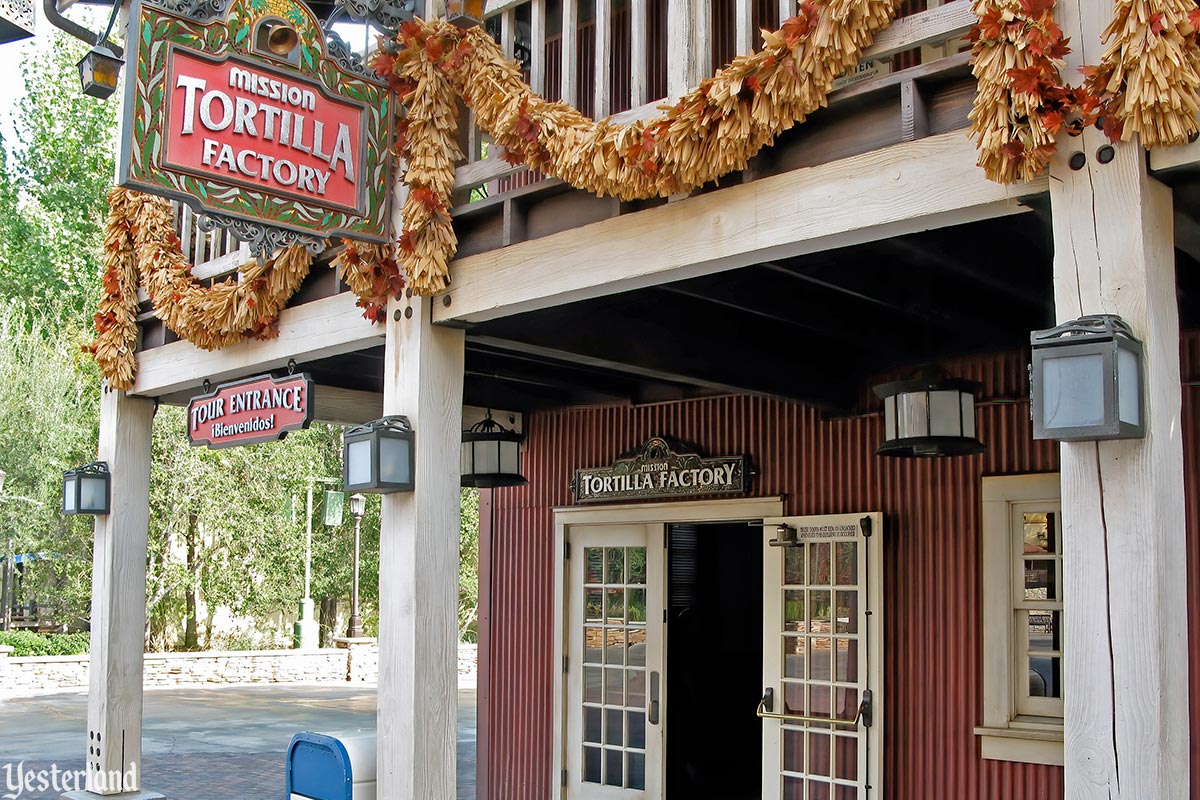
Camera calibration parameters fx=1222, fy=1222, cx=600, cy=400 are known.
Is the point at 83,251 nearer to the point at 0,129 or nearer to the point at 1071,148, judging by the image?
the point at 0,129

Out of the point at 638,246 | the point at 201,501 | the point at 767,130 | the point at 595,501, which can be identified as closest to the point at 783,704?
the point at 595,501

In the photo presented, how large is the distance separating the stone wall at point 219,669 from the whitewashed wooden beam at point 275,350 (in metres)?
11.5

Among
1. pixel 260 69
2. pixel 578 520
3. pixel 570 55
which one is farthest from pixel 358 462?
pixel 578 520

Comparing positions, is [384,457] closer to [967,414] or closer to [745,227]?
[745,227]

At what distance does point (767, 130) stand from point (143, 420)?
530 centimetres

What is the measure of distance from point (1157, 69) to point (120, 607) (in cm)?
650

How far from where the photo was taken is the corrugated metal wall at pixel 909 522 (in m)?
6.30

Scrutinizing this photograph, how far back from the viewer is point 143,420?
308 inches

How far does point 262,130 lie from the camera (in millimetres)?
4867

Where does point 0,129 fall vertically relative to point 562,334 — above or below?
above

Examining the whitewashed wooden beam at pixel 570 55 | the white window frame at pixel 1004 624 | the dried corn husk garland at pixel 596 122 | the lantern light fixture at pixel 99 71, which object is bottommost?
the white window frame at pixel 1004 624

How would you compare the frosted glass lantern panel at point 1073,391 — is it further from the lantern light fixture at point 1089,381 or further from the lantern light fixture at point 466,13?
the lantern light fixture at point 466,13

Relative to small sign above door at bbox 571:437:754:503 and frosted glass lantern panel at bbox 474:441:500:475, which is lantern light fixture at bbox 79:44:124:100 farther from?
small sign above door at bbox 571:437:754:503

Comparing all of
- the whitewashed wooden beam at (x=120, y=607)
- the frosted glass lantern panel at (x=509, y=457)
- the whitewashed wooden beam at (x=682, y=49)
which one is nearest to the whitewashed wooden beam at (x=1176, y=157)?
the whitewashed wooden beam at (x=682, y=49)
